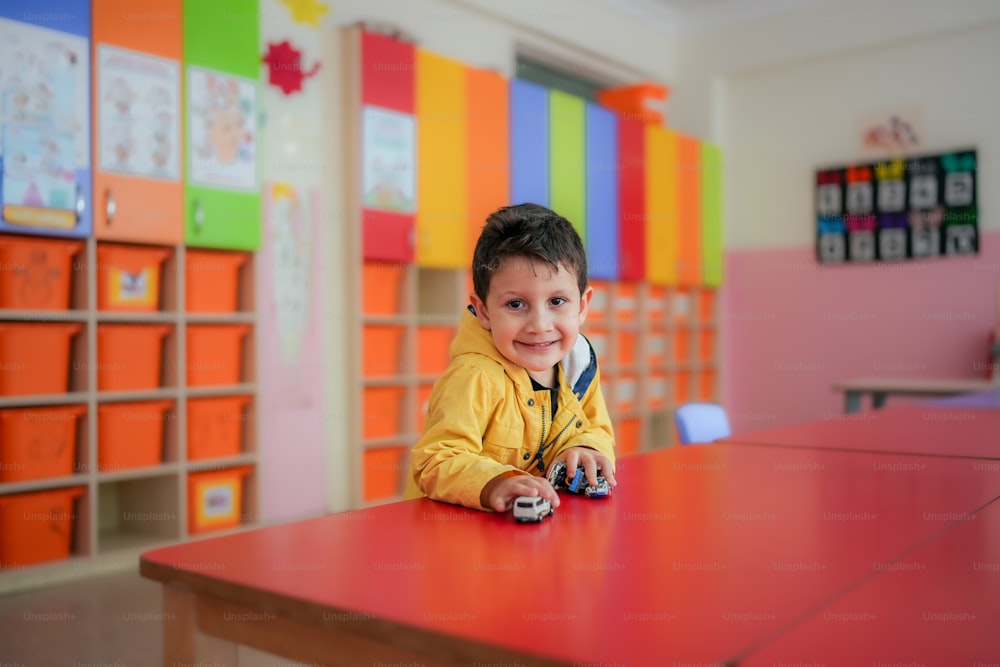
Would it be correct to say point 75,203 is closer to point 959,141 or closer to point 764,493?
point 764,493

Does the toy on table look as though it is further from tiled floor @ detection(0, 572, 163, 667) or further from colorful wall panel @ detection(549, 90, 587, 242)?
colorful wall panel @ detection(549, 90, 587, 242)


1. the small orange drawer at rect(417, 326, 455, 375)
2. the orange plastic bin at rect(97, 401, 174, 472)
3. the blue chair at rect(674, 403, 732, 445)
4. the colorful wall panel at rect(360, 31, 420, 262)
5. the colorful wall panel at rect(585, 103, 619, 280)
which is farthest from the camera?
the colorful wall panel at rect(585, 103, 619, 280)

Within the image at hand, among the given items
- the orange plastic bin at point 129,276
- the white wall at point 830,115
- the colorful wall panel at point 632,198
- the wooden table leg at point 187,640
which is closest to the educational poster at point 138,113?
the orange plastic bin at point 129,276

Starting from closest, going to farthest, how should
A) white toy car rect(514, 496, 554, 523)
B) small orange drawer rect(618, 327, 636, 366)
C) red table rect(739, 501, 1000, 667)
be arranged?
red table rect(739, 501, 1000, 667) < white toy car rect(514, 496, 554, 523) < small orange drawer rect(618, 327, 636, 366)

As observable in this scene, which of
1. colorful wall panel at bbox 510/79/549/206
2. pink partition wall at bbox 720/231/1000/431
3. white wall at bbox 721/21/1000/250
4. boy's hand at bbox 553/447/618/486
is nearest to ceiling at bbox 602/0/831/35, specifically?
white wall at bbox 721/21/1000/250

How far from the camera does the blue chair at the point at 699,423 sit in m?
2.28

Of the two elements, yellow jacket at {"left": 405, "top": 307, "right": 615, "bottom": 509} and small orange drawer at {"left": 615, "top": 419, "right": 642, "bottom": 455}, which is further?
small orange drawer at {"left": 615, "top": 419, "right": 642, "bottom": 455}

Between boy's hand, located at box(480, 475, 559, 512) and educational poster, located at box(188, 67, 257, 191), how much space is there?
2438 mm

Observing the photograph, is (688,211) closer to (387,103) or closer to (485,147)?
(485,147)

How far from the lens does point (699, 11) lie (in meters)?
5.89

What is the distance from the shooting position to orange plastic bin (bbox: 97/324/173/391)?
296 cm

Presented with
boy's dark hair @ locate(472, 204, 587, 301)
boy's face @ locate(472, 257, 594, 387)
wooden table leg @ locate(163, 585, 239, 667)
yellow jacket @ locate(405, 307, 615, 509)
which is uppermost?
boy's dark hair @ locate(472, 204, 587, 301)

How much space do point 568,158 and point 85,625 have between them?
3.30 metres

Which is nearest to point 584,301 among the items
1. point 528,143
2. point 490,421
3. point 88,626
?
point 490,421
